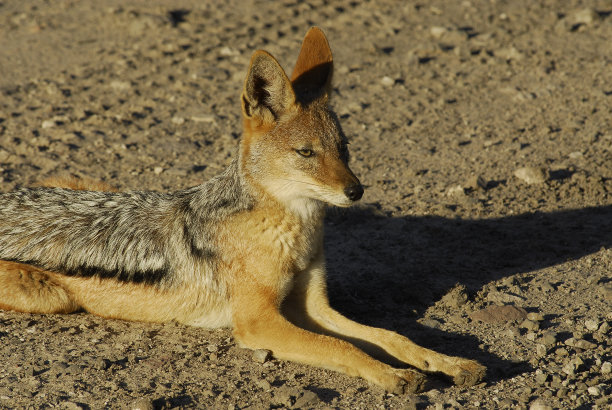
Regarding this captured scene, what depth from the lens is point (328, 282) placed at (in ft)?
23.9

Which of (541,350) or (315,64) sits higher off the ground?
(315,64)

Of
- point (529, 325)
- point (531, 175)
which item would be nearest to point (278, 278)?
point (529, 325)

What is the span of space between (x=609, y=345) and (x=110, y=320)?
437 centimetres

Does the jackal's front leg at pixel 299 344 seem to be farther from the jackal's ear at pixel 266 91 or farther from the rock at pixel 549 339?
the jackal's ear at pixel 266 91

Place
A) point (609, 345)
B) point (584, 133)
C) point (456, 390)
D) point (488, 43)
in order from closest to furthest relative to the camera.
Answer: point (456, 390)
point (609, 345)
point (584, 133)
point (488, 43)

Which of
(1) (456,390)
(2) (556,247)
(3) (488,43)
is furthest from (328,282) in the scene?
(3) (488,43)

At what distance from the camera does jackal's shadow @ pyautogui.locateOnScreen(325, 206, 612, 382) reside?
22.7 ft

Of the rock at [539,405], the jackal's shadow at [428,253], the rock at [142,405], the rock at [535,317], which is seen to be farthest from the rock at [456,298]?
the rock at [142,405]

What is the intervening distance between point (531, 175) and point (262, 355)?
188 inches

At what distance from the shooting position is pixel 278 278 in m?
6.15

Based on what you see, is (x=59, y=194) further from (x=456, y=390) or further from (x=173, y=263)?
(x=456, y=390)

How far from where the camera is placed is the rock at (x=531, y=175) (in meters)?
9.09

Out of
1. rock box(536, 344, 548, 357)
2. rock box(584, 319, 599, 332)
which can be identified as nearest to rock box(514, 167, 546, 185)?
rock box(584, 319, 599, 332)

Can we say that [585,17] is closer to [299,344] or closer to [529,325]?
[529,325]
